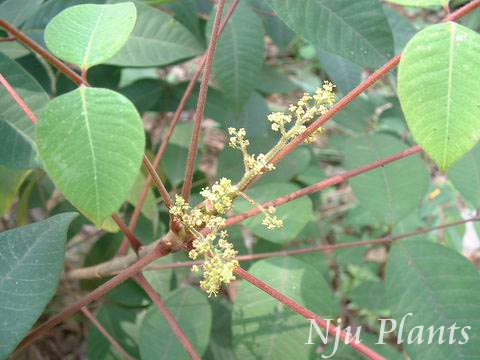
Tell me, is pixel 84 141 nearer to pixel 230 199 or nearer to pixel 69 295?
pixel 230 199

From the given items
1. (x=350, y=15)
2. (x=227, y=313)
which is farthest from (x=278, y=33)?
(x=227, y=313)

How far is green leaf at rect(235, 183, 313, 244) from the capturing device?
1.26 meters

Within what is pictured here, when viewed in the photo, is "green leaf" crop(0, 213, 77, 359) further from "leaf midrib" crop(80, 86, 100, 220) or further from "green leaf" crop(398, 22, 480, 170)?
"green leaf" crop(398, 22, 480, 170)

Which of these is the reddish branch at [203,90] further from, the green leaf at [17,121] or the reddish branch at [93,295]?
the green leaf at [17,121]

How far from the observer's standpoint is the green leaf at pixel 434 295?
3.30ft

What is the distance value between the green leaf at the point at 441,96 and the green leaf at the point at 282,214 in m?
0.68

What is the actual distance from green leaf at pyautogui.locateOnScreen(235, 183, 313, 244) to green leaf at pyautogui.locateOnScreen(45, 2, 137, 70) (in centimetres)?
64

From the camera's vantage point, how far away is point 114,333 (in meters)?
1.44

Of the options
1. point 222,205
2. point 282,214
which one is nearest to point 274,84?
point 282,214

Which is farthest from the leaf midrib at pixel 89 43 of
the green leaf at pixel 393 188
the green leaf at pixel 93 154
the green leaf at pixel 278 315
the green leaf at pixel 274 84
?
the green leaf at pixel 274 84

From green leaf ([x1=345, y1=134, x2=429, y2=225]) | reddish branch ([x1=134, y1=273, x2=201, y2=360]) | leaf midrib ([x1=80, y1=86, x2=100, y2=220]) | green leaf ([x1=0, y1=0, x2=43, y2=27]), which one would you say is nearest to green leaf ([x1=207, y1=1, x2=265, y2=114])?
green leaf ([x1=345, y1=134, x2=429, y2=225])

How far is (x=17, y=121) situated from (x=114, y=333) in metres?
0.66

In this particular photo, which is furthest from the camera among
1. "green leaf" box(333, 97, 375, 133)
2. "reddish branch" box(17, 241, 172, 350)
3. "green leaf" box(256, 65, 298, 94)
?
"green leaf" box(256, 65, 298, 94)

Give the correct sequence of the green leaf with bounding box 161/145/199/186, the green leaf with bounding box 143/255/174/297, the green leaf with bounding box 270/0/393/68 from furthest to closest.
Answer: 1. the green leaf with bounding box 161/145/199/186
2. the green leaf with bounding box 143/255/174/297
3. the green leaf with bounding box 270/0/393/68
